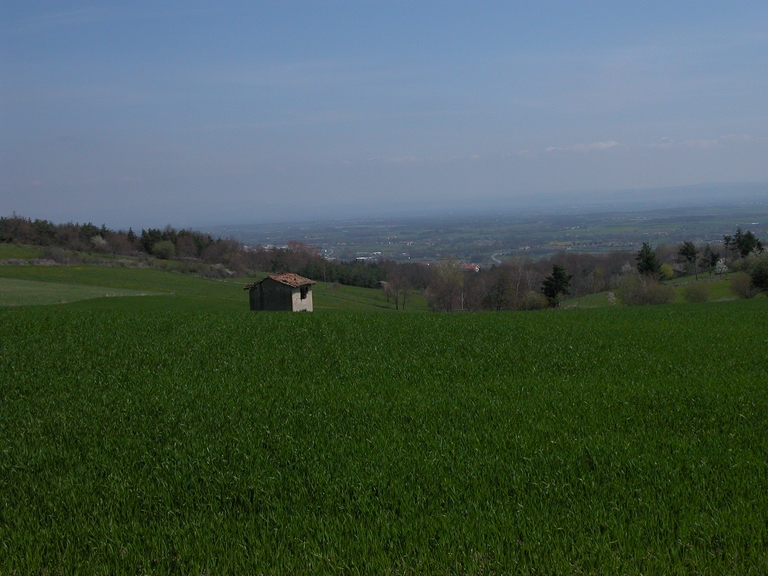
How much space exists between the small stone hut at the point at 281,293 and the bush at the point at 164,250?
58101 mm

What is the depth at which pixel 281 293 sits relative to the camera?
36.1 m

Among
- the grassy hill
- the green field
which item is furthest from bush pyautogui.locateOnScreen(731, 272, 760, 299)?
the green field

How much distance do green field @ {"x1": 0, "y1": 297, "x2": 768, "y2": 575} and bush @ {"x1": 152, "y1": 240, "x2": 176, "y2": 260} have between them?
77.8m

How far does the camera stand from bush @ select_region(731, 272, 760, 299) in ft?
168

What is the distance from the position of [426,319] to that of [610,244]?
121126mm

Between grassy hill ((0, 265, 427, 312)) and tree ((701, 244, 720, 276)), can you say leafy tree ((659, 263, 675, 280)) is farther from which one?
grassy hill ((0, 265, 427, 312))

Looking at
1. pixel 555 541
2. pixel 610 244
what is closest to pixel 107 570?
pixel 555 541

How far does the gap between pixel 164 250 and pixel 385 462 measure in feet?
290

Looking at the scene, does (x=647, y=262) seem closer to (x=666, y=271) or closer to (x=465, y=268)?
(x=666, y=271)

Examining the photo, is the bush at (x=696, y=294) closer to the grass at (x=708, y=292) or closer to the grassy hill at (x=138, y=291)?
Result: the grass at (x=708, y=292)

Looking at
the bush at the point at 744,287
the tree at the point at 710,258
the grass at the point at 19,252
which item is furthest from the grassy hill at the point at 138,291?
the tree at the point at 710,258

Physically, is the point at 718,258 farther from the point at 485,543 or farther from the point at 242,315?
the point at 485,543

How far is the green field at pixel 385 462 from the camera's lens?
18.5 ft

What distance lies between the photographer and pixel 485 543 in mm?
5723
